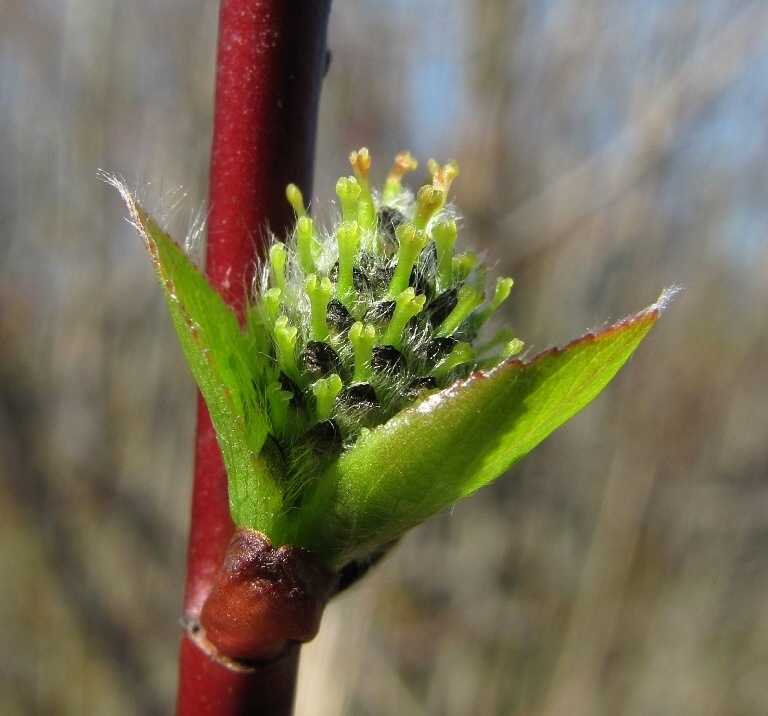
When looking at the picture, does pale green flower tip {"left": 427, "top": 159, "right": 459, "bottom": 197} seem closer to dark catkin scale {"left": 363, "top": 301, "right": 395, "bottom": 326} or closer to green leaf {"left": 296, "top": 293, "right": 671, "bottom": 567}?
dark catkin scale {"left": 363, "top": 301, "right": 395, "bottom": 326}

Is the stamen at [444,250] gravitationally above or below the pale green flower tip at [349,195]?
below

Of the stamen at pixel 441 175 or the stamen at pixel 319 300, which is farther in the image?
the stamen at pixel 441 175

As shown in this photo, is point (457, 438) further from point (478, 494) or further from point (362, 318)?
point (478, 494)

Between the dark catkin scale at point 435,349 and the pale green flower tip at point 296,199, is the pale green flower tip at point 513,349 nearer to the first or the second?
the dark catkin scale at point 435,349

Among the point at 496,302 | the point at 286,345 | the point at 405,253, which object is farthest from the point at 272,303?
the point at 496,302

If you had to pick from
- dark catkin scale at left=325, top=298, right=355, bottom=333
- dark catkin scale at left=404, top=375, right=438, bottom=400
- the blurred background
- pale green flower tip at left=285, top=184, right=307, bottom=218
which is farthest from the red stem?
the blurred background

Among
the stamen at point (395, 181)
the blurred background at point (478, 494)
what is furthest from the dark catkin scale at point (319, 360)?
the blurred background at point (478, 494)

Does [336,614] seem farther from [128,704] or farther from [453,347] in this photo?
[453,347]
